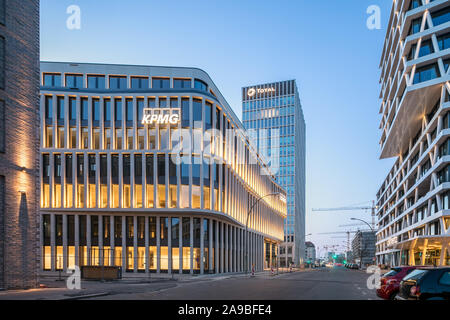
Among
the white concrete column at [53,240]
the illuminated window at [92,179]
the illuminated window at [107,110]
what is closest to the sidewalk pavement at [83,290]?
the illuminated window at [92,179]

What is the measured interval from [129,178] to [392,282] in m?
34.1

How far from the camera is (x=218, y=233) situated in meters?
49.8

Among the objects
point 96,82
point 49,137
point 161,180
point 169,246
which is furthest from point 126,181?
point 96,82

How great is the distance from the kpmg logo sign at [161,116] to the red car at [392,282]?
32.3 metres

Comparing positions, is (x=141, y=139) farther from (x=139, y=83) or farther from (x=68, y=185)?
(x=68, y=185)

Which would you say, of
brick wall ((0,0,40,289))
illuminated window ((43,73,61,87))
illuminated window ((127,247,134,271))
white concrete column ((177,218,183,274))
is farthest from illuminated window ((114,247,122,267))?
brick wall ((0,0,40,289))

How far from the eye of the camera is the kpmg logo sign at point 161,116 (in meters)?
45.2

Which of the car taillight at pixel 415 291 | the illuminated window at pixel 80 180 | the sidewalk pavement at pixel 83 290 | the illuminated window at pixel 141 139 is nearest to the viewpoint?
the car taillight at pixel 415 291

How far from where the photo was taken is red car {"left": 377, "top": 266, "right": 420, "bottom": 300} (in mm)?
15617

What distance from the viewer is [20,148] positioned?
2044 centimetres

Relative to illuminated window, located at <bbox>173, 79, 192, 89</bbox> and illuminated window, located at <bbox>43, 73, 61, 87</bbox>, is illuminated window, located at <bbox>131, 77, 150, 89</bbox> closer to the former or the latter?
illuminated window, located at <bbox>173, 79, 192, 89</bbox>

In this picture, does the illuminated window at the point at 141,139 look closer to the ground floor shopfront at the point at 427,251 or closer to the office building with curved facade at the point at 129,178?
the office building with curved facade at the point at 129,178

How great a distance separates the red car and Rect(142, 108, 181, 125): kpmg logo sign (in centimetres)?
3229
